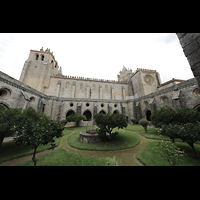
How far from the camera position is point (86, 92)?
26109 mm

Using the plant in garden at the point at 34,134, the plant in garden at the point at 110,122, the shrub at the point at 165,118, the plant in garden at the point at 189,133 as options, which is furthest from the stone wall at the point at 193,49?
the shrub at the point at 165,118

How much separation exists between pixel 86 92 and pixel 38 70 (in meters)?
15.5

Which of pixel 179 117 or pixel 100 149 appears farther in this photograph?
pixel 179 117

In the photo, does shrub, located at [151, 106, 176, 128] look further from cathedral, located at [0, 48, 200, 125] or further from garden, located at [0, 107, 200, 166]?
cathedral, located at [0, 48, 200, 125]

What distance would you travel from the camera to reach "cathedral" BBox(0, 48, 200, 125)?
37.7 feet

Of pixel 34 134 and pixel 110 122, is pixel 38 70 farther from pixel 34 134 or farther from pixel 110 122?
pixel 34 134

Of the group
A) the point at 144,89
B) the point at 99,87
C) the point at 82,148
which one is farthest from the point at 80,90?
the point at 82,148

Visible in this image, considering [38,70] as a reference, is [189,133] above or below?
below

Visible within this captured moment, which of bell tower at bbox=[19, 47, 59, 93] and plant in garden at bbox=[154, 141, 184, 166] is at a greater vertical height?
bell tower at bbox=[19, 47, 59, 93]

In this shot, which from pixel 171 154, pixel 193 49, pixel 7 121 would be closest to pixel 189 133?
pixel 171 154

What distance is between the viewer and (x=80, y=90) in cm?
2608

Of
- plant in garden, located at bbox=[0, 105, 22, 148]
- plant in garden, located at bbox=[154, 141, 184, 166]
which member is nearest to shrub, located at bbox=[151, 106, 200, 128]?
plant in garden, located at bbox=[154, 141, 184, 166]
